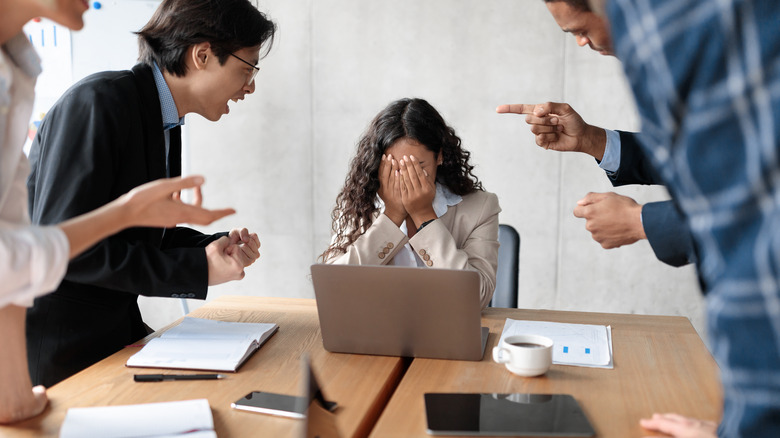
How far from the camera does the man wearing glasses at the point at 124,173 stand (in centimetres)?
153

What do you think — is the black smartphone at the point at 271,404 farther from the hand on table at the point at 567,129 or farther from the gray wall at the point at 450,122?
the gray wall at the point at 450,122

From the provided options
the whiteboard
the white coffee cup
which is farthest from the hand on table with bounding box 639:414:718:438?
the whiteboard

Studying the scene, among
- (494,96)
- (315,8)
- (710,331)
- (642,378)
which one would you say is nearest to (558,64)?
(494,96)

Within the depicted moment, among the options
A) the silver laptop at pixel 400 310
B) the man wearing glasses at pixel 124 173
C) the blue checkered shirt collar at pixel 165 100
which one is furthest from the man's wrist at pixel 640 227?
the blue checkered shirt collar at pixel 165 100

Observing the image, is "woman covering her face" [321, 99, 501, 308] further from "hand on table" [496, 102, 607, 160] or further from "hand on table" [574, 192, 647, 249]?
"hand on table" [574, 192, 647, 249]

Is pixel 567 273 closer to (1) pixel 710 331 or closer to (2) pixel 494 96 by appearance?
(2) pixel 494 96

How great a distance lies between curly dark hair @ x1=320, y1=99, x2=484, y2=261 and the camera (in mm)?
2150

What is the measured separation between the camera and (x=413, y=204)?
80.7 inches

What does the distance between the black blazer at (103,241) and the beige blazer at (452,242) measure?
1.80ft

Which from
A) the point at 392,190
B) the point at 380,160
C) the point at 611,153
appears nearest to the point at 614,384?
the point at 611,153

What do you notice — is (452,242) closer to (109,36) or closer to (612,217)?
(612,217)

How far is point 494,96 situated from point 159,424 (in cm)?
249

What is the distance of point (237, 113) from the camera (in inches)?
139

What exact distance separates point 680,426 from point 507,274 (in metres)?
1.13
